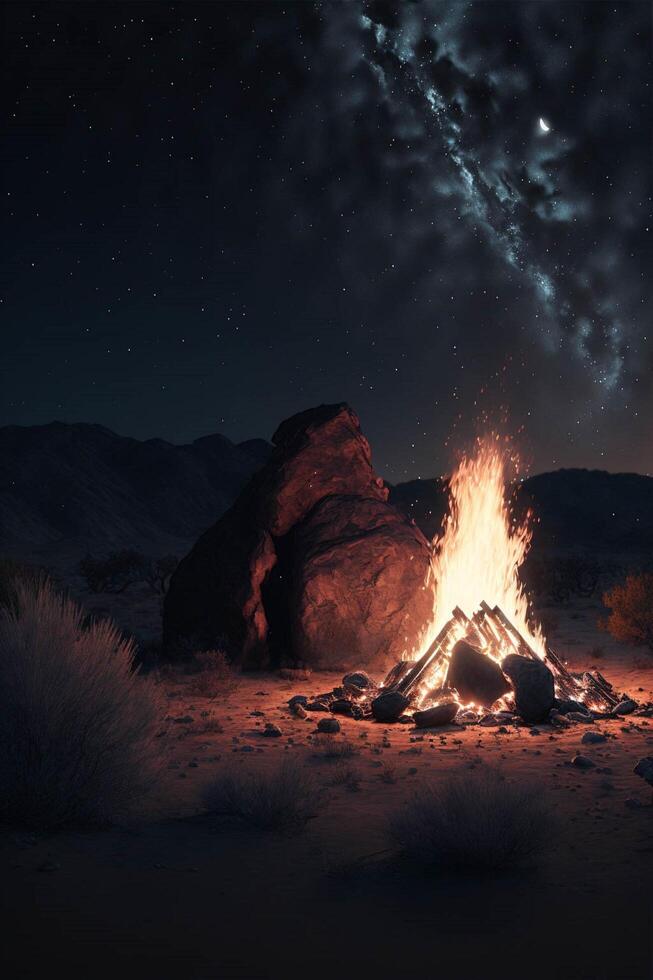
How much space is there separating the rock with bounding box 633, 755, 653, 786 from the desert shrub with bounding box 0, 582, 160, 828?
4563mm

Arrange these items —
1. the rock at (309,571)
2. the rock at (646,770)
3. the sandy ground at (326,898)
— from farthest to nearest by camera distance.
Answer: the rock at (309,571)
the rock at (646,770)
the sandy ground at (326,898)

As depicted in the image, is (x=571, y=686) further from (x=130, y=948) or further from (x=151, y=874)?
(x=130, y=948)

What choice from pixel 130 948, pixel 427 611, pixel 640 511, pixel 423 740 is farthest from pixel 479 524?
pixel 640 511

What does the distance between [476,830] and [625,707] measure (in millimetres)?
7213

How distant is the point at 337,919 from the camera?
492cm

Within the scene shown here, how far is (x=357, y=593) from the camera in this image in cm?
1647

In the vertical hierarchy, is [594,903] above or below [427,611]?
below

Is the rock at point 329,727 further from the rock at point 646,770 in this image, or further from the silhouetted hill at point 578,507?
the silhouetted hill at point 578,507

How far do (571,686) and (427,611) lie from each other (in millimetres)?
4608

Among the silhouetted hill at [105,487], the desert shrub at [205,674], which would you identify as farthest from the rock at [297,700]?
the silhouetted hill at [105,487]

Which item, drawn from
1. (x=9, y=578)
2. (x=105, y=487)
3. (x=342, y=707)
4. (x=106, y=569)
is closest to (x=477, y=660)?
(x=342, y=707)

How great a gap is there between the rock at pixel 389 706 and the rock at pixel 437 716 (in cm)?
42

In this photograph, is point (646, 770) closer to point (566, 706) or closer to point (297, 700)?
point (566, 706)

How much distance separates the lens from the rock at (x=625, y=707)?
1199 centimetres
